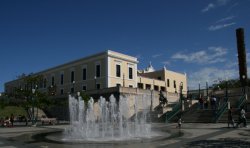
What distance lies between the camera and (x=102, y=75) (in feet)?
165

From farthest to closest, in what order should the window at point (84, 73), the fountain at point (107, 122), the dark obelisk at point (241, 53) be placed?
the window at point (84, 73) < the dark obelisk at point (241, 53) < the fountain at point (107, 122)

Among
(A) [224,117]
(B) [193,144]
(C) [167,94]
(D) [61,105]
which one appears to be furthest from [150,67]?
→ (B) [193,144]

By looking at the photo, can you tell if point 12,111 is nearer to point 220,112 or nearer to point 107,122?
point 107,122

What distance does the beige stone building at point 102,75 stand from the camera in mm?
50156

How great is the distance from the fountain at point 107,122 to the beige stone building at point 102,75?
816cm

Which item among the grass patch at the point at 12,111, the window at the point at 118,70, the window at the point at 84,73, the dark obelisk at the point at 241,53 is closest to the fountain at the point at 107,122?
the window at the point at 118,70

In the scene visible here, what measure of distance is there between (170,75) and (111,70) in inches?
775

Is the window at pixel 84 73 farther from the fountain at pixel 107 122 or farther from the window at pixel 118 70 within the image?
the fountain at pixel 107 122

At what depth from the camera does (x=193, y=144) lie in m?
12.9

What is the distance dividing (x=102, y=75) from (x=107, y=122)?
25242 millimetres

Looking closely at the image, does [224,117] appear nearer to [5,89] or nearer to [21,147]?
[21,147]

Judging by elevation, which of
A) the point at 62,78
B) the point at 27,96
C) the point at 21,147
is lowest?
the point at 21,147

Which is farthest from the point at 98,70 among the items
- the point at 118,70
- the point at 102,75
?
the point at 118,70

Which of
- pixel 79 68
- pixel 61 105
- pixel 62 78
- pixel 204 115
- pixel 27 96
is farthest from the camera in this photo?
pixel 62 78
